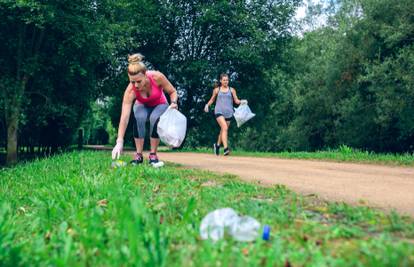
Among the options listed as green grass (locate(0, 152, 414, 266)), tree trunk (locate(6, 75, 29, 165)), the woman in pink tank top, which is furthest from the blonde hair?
tree trunk (locate(6, 75, 29, 165))

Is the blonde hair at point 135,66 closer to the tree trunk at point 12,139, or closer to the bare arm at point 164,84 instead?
the bare arm at point 164,84

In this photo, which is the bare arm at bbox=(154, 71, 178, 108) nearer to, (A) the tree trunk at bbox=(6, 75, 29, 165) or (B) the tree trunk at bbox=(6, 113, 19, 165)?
(A) the tree trunk at bbox=(6, 75, 29, 165)

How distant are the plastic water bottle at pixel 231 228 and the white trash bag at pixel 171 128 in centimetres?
417

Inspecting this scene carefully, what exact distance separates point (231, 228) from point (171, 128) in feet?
14.7

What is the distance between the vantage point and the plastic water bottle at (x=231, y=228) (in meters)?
2.50

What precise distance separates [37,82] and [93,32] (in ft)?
12.0

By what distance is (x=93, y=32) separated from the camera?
16.1 metres

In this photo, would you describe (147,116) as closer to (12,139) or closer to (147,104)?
(147,104)

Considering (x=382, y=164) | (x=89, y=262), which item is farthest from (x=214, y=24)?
(x=89, y=262)

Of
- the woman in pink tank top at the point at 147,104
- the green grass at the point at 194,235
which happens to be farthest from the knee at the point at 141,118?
the green grass at the point at 194,235

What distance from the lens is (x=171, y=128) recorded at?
6957mm

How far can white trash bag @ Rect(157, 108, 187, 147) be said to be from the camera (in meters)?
6.89

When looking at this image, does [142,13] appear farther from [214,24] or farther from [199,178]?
[199,178]

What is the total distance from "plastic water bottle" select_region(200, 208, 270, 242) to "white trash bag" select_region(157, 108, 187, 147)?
4.17m
